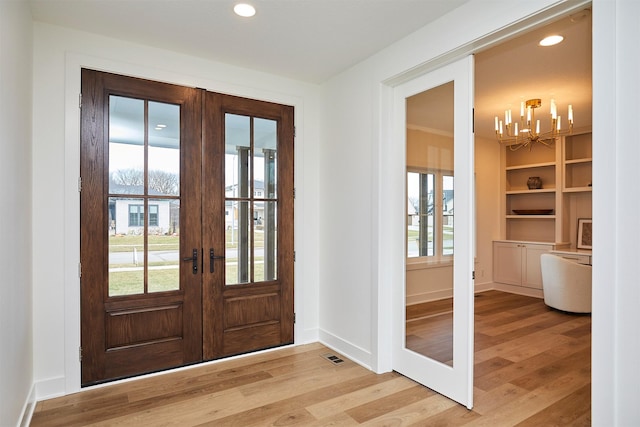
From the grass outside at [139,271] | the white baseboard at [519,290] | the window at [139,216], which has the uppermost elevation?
the window at [139,216]

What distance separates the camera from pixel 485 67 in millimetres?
→ 3594

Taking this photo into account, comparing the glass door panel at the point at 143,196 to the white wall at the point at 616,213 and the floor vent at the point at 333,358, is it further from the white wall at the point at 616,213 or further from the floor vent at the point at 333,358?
the white wall at the point at 616,213

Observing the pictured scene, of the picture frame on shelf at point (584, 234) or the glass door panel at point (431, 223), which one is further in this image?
the picture frame on shelf at point (584, 234)

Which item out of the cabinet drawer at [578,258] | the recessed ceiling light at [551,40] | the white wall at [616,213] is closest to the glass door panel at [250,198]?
the recessed ceiling light at [551,40]

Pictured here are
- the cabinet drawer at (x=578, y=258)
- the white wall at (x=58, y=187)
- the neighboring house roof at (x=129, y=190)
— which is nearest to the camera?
the white wall at (x=58, y=187)

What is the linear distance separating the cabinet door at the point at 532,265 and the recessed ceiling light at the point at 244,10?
19.2 feet

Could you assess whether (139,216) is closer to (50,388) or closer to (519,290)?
(50,388)

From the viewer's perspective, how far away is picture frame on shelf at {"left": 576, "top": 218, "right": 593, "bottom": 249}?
6.03 meters

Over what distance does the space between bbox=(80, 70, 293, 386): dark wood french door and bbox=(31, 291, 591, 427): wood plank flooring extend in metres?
0.29

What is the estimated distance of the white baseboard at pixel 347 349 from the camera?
10.8 feet

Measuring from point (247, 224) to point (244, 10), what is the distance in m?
1.83

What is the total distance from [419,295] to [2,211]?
2735 mm

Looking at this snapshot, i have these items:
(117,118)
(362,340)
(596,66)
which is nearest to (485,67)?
(596,66)

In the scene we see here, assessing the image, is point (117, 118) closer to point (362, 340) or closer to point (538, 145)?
point (362, 340)
